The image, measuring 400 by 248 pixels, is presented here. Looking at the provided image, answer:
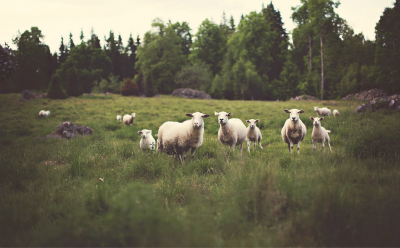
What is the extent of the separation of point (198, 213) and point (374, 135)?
570cm

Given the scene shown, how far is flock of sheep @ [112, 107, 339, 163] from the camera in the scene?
21.9 feet

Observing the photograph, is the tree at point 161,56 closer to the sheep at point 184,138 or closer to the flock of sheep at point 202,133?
the flock of sheep at point 202,133

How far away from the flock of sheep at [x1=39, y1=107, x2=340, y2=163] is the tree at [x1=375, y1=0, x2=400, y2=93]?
23.1 metres

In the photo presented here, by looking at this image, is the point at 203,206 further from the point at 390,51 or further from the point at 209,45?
the point at 209,45

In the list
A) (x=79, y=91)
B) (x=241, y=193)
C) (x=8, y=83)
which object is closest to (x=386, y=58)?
(x=241, y=193)

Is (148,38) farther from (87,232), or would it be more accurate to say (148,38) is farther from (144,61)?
(87,232)

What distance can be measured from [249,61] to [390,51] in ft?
81.5

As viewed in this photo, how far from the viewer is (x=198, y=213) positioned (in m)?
2.88

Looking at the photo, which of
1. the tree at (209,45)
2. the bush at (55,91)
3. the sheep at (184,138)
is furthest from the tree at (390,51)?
the tree at (209,45)

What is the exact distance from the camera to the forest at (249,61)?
31180mm

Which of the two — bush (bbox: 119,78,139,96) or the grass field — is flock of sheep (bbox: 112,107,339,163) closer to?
the grass field

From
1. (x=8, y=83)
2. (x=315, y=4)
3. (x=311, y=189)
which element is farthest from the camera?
(x=8, y=83)

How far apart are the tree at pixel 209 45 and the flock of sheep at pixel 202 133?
2096 inches

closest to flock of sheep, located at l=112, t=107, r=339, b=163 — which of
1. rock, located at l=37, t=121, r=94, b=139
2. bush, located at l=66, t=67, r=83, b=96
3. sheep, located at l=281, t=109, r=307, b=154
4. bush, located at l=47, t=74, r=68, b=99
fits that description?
sheep, located at l=281, t=109, r=307, b=154
